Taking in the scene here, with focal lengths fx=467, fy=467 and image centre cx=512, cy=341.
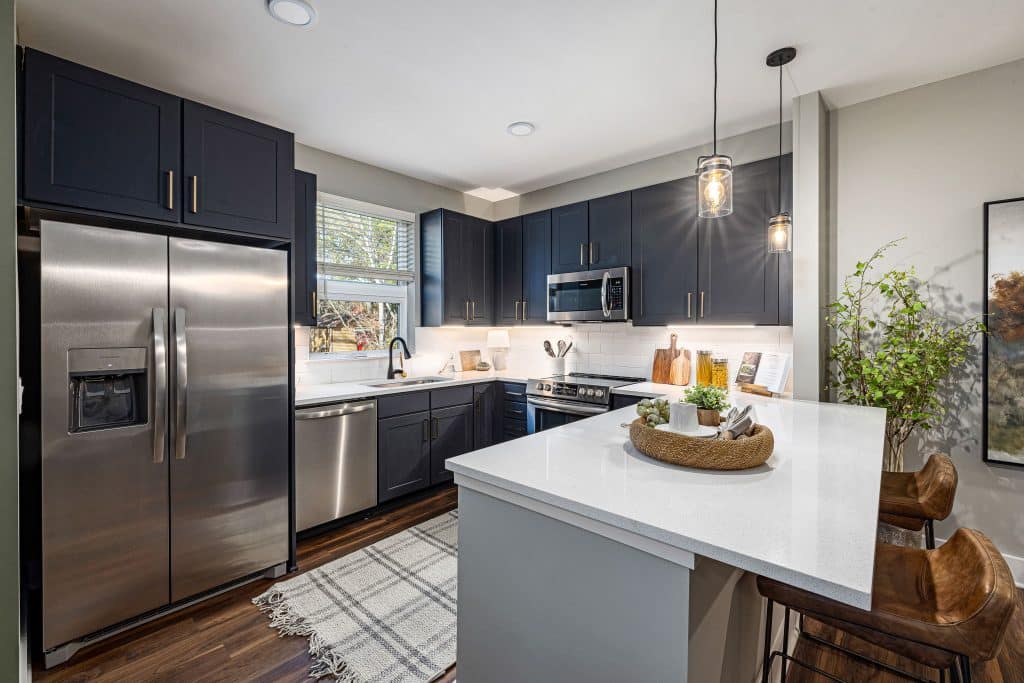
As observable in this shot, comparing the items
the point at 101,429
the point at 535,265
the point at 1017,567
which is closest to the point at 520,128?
the point at 535,265

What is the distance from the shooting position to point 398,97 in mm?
2689

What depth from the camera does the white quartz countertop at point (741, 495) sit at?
831 mm

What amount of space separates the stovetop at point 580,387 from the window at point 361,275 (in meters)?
1.39

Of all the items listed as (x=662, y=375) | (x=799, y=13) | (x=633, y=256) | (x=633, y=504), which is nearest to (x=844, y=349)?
(x=662, y=375)

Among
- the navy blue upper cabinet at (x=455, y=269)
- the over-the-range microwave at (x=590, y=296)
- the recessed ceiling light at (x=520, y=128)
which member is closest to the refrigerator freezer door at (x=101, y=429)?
the recessed ceiling light at (x=520, y=128)

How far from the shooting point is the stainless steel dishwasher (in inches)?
112

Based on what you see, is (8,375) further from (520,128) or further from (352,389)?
(520,128)

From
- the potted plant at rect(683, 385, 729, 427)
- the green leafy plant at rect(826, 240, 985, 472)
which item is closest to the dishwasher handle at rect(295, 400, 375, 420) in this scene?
the potted plant at rect(683, 385, 729, 427)

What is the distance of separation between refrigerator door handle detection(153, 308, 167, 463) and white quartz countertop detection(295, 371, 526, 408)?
747 mm

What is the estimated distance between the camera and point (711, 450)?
4.30ft

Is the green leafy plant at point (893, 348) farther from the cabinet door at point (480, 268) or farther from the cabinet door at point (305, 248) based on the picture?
the cabinet door at point (305, 248)

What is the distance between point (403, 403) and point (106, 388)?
1.71m

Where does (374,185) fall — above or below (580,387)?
above

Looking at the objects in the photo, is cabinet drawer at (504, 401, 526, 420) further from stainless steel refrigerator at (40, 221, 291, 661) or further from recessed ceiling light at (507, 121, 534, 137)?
recessed ceiling light at (507, 121, 534, 137)
